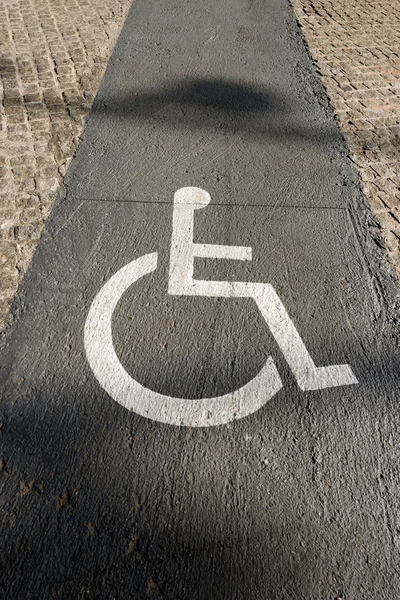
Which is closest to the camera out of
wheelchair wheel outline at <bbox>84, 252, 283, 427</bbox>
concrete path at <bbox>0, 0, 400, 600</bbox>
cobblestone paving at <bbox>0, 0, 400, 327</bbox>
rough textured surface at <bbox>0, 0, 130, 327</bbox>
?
concrete path at <bbox>0, 0, 400, 600</bbox>

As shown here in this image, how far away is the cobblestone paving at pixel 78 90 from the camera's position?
4441 mm

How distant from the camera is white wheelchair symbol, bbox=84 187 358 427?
3072mm

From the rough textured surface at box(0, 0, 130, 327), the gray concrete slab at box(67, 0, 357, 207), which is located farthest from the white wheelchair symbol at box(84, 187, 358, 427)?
the gray concrete slab at box(67, 0, 357, 207)

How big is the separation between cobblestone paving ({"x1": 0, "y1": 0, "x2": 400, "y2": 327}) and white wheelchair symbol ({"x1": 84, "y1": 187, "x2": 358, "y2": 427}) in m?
0.73

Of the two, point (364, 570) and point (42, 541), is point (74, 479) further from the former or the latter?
point (364, 570)

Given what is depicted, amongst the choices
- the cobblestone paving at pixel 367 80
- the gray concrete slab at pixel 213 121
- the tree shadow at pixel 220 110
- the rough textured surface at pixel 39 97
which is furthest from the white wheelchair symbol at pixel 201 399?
the tree shadow at pixel 220 110

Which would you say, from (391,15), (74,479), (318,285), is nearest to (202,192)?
(318,285)

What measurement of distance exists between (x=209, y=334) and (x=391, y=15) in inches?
285

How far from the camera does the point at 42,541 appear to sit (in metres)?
2.52

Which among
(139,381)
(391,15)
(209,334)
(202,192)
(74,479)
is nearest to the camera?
(74,479)

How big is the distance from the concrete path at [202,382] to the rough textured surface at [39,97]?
0.19 meters

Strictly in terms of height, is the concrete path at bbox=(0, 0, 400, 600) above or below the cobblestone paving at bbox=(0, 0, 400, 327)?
below

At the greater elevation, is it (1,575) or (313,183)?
(313,183)

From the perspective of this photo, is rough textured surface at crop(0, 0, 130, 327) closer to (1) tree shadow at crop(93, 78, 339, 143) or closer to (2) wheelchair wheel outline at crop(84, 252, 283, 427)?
(1) tree shadow at crop(93, 78, 339, 143)
